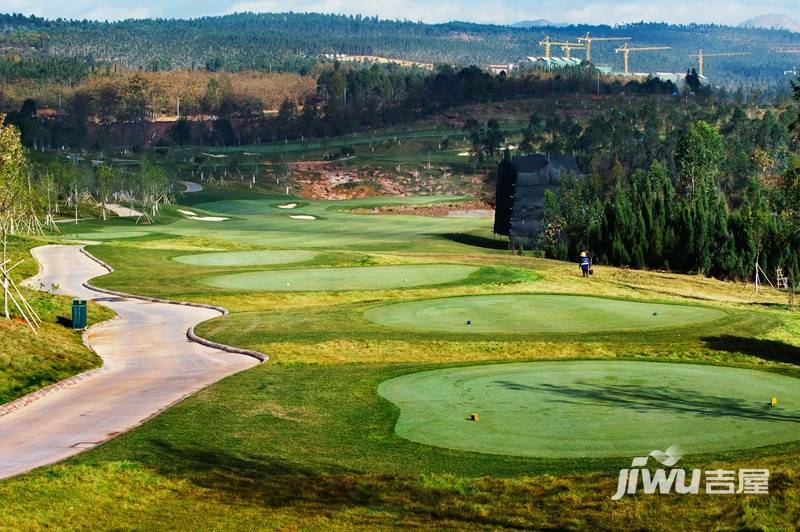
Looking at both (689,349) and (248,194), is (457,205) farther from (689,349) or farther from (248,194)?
(689,349)

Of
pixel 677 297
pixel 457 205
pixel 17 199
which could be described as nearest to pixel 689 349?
pixel 677 297

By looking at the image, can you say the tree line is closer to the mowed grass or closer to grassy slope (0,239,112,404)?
the mowed grass

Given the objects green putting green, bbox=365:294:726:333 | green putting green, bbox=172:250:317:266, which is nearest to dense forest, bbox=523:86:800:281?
green putting green, bbox=365:294:726:333

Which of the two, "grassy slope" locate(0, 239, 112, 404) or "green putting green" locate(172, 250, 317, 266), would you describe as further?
"green putting green" locate(172, 250, 317, 266)

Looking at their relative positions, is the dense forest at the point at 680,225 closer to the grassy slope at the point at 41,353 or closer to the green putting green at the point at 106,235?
the green putting green at the point at 106,235

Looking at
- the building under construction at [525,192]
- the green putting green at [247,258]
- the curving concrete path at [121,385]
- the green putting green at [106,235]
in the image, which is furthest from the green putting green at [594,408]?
the green putting green at [106,235]
